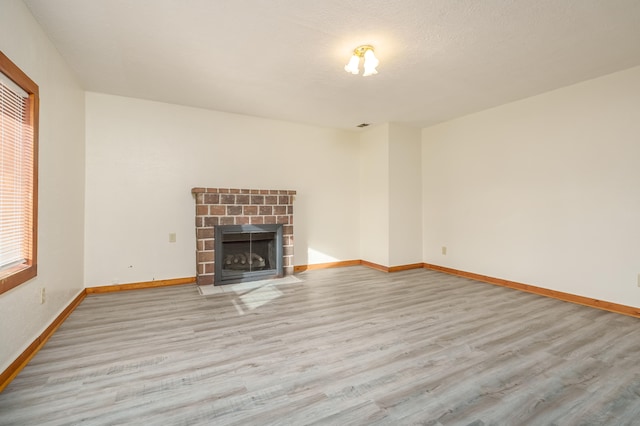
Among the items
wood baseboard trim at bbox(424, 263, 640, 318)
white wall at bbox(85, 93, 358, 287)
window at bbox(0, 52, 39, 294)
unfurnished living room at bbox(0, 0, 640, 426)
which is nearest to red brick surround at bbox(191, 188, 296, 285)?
unfurnished living room at bbox(0, 0, 640, 426)

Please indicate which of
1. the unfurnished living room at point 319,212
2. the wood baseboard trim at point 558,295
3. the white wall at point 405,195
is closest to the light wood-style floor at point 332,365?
the unfurnished living room at point 319,212

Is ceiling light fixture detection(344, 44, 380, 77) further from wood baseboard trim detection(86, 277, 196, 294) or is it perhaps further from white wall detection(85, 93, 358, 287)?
wood baseboard trim detection(86, 277, 196, 294)

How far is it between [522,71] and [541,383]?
2.74 metres

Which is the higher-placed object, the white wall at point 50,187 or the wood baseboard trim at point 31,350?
the white wall at point 50,187

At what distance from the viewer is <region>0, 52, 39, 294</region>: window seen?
176cm

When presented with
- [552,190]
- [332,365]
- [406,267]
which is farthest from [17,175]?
[552,190]

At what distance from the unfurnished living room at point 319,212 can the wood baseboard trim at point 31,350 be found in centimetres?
2

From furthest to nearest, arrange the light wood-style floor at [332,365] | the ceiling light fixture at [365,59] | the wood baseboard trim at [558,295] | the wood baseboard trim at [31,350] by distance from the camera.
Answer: the wood baseboard trim at [558,295] → the ceiling light fixture at [365,59] → the wood baseboard trim at [31,350] → the light wood-style floor at [332,365]

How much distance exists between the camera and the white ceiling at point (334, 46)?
201 cm

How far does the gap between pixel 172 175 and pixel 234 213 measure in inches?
36.5

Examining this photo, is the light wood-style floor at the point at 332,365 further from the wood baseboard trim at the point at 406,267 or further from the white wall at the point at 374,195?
the white wall at the point at 374,195

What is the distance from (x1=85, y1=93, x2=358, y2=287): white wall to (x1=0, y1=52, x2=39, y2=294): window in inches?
60.0

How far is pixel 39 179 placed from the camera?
7.16ft

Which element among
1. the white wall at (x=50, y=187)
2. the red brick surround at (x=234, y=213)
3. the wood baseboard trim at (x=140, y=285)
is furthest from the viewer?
the red brick surround at (x=234, y=213)
